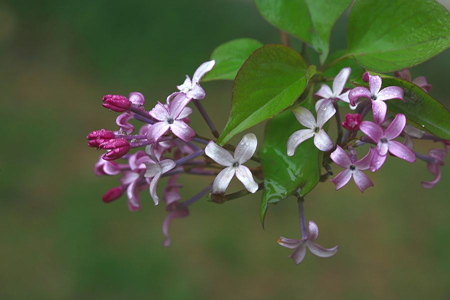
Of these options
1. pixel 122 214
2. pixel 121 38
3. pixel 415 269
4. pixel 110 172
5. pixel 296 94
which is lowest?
pixel 415 269

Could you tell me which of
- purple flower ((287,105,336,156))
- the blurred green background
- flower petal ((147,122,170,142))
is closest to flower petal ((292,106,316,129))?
purple flower ((287,105,336,156))

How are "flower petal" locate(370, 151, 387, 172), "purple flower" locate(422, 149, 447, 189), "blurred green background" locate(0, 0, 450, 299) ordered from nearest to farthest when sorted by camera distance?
"flower petal" locate(370, 151, 387, 172)
"purple flower" locate(422, 149, 447, 189)
"blurred green background" locate(0, 0, 450, 299)

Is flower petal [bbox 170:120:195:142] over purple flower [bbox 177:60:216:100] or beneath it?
beneath

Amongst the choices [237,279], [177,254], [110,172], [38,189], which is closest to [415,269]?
[237,279]

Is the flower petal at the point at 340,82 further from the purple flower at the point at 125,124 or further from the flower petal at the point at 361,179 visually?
the purple flower at the point at 125,124

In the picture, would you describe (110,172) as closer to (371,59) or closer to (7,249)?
(371,59)

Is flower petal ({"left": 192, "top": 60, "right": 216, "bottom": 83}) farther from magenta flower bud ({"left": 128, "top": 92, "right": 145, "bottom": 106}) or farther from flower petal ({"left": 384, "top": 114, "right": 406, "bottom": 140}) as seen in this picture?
flower petal ({"left": 384, "top": 114, "right": 406, "bottom": 140})

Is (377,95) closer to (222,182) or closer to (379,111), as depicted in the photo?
(379,111)

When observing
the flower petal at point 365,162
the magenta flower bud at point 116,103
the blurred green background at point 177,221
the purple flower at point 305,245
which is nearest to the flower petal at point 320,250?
the purple flower at point 305,245
